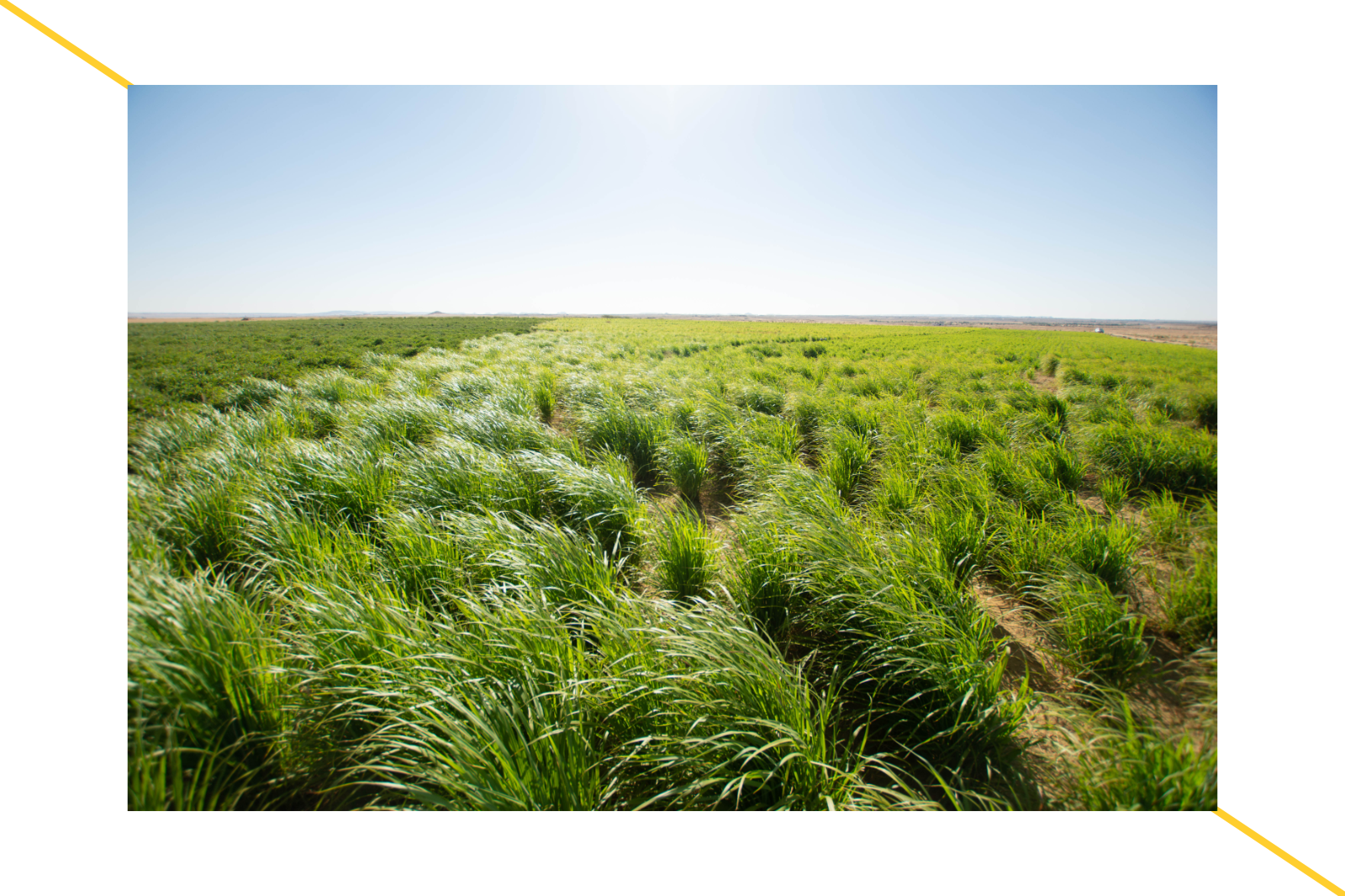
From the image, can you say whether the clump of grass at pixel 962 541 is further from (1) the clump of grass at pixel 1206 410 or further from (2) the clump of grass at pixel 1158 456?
(1) the clump of grass at pixel 1206 410

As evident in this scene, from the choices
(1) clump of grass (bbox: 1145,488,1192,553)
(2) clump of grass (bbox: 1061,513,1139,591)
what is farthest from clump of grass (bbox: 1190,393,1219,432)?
(2) clump of grass (bbox: 1061,513,1139,591)

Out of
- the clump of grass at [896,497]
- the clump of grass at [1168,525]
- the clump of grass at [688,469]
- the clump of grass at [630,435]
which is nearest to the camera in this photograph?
the clump of grass at [1168,525]

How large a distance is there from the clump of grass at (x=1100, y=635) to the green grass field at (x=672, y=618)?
11 mm

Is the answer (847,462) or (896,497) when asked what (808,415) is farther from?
(896,497)

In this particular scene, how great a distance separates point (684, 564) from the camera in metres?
1.90

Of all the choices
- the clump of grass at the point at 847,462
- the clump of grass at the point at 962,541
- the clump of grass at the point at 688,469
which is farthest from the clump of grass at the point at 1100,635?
the clump of grass at the point at 688,469

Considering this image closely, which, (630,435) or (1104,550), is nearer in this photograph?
(1104,550)

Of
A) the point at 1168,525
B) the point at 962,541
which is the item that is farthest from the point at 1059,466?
the point at 962,541
